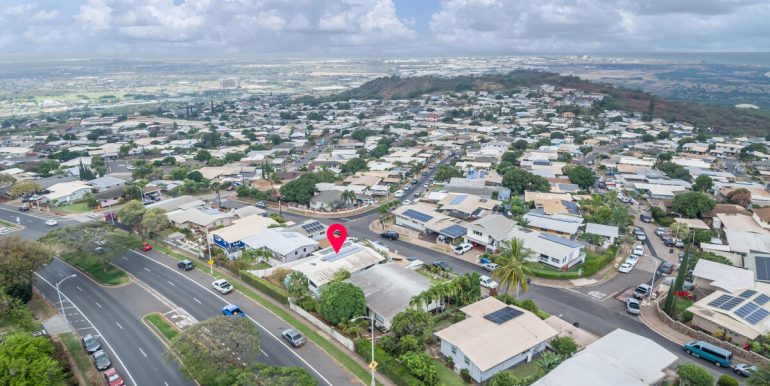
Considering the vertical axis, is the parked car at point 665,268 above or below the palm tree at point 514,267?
below

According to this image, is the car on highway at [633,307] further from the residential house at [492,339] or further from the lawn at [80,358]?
the lawn at [80,358]

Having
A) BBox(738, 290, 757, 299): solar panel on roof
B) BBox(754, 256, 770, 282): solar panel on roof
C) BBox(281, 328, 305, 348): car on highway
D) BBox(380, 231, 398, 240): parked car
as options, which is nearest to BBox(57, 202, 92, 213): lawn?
BBox(380, 231, 398, 240): parked car

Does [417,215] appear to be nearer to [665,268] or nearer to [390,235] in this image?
[390,235]

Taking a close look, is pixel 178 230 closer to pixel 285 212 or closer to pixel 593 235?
pixel 285 212

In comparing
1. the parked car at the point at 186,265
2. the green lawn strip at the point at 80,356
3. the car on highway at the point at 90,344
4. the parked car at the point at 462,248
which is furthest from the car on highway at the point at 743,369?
the parked car at the point at 186,265

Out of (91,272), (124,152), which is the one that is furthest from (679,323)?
(124,152)

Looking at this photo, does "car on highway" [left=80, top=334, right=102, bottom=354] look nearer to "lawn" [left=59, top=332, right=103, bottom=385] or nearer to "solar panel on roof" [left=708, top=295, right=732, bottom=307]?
"lawn" [left=59, top=332, right=103, bottom=385]
